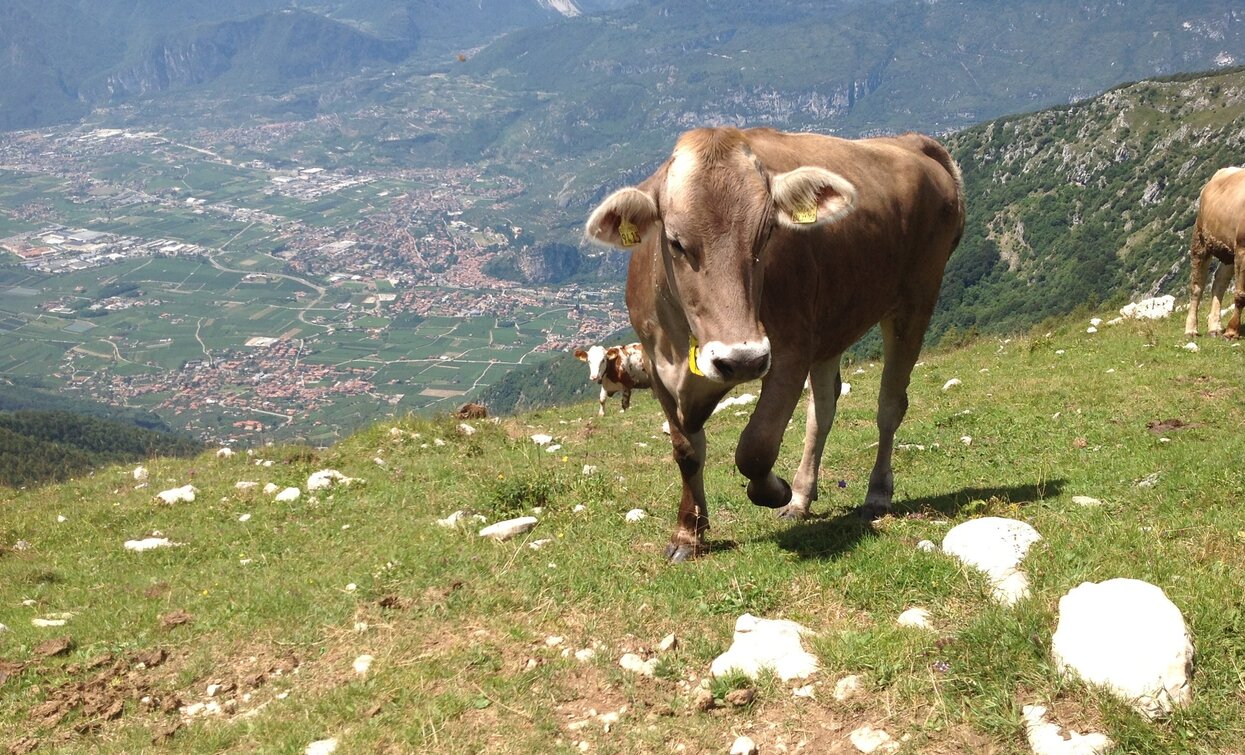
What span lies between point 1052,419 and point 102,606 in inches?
429

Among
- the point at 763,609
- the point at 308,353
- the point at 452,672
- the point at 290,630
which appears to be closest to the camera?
the point at 452,672

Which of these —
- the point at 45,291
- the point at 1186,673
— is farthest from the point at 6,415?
the point at 45,291

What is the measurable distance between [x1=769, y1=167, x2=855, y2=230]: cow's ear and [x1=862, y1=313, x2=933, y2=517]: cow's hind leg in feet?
8.75

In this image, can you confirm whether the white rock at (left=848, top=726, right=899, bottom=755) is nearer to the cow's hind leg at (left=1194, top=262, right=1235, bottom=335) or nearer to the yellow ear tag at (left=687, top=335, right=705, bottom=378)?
the yellow ear tag at (left=687, top=335, right=705, bottom=378)

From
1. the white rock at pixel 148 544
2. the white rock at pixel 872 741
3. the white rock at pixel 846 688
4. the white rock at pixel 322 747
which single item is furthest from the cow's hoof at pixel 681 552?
the white rock at pixel 148 544

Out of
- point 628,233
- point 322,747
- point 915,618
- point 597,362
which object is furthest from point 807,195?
point 597,362

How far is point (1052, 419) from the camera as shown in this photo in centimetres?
1175

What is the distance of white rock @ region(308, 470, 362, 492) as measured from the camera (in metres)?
10.2

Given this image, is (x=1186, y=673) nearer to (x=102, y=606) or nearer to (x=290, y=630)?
(x=290, y=630)

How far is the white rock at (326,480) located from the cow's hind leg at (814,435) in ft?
16.9

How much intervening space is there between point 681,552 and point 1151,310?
18271 mm

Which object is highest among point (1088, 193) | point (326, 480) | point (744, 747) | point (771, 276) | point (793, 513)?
point (771, 276)

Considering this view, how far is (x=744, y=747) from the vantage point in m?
4.10

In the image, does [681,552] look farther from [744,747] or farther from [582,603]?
[744,747]
